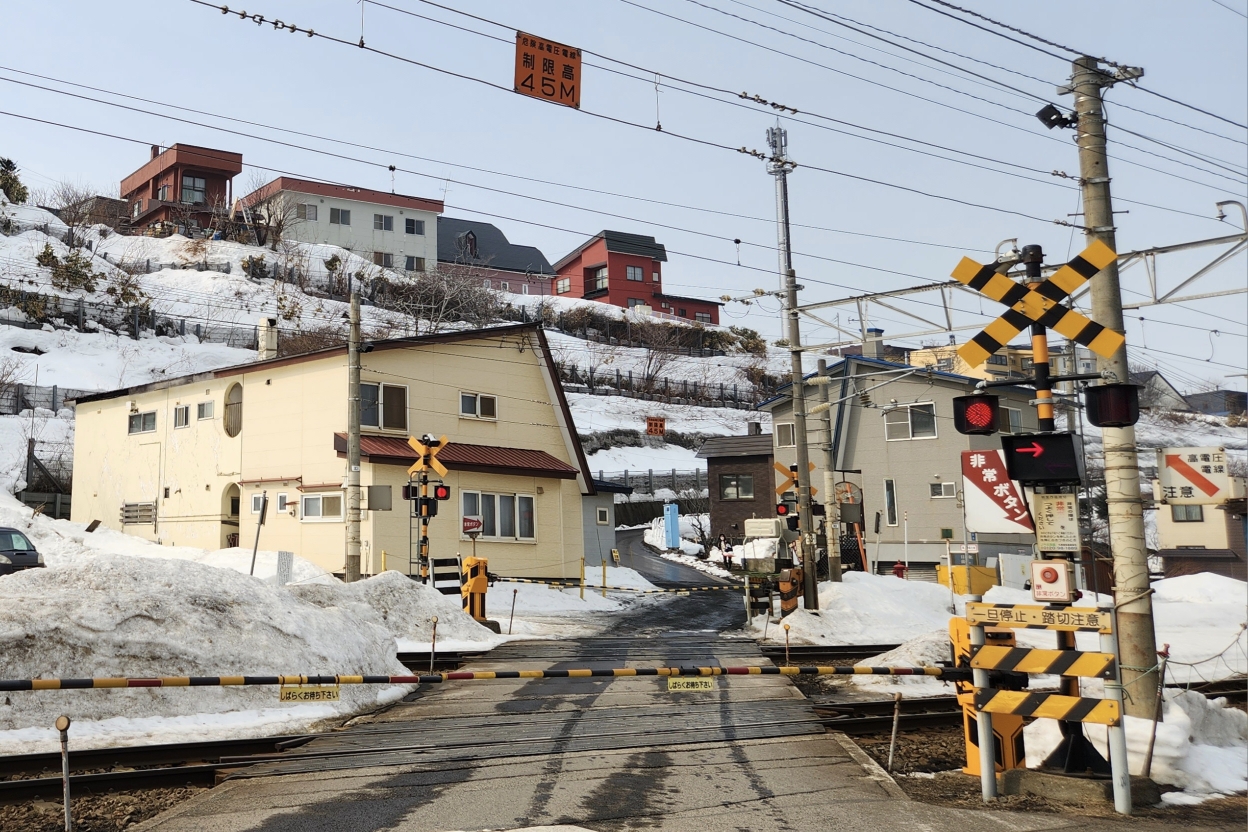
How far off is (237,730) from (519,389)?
21.3m

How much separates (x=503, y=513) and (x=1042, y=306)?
22.6m

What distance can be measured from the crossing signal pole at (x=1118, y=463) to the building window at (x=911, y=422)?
2989 cm

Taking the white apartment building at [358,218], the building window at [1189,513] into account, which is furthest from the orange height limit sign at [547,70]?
the white apartment building at [358,218]

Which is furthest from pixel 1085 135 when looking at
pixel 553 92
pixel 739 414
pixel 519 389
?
pixel 739 414

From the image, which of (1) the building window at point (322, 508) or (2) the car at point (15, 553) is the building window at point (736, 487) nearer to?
(1) the building window at point (322, 508)

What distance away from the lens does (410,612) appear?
1878 cm

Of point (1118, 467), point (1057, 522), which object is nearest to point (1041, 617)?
point (1057, 522)

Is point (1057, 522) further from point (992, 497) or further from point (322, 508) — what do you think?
point (322, 508)

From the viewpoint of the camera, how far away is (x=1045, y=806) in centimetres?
740

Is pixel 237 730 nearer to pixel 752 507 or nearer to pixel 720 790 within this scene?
pixel 720 790

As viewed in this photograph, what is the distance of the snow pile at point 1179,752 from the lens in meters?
7.80

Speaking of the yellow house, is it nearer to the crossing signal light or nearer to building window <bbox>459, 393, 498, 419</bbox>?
building window <bbox>459, 393, 498, 419</bbox>

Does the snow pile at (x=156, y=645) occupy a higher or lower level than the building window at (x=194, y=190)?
lower

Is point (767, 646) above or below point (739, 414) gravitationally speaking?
below
